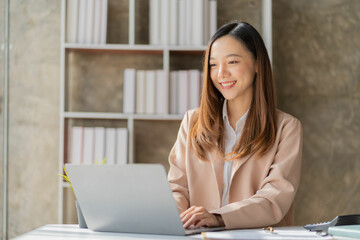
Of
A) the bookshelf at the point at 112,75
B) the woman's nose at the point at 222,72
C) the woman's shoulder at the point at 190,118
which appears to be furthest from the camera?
the bookshelf at the point at 112,75

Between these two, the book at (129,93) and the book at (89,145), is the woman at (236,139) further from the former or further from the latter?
the book at (89,145)

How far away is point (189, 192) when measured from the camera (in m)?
1.95

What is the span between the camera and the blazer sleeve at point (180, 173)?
1.88m

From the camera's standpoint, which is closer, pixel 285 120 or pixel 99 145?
pixel 285 120

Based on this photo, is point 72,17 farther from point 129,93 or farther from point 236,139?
point 236,139

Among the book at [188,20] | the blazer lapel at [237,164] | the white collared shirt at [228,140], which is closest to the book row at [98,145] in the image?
the book at [188,20]

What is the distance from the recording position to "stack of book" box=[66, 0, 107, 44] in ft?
9.11

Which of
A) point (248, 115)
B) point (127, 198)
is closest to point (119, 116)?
point (248, 115)

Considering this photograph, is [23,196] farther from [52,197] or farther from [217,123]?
[217,123]

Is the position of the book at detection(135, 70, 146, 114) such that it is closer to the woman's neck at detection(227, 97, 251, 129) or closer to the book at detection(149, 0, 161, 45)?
the book at detection(149, 0, 161, 45)

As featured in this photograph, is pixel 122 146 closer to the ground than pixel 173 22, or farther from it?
closer to the ground

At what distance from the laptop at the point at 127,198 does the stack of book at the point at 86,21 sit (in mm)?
1619

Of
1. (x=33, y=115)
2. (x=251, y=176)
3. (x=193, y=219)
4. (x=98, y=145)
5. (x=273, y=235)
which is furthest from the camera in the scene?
(x=33, y=115)

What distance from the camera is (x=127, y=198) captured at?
1.26 metres
